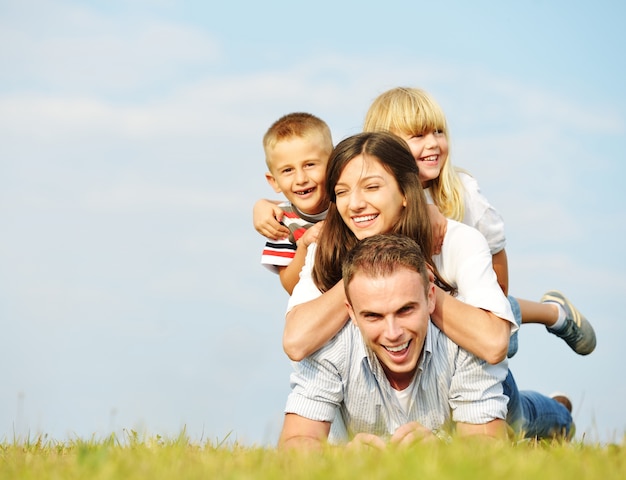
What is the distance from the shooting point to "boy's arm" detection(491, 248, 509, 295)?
8.59 m

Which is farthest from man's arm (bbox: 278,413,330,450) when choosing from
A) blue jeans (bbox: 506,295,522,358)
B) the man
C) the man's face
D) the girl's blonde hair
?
the girl's blonde hair

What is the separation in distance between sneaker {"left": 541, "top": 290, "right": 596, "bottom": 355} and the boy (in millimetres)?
3664

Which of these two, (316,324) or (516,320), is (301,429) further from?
(516,320)

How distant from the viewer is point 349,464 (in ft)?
12.8

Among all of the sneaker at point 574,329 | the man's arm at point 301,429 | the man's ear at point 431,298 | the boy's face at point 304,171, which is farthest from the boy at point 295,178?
the sneaker at point 574,329

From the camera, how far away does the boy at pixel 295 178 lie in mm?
7883

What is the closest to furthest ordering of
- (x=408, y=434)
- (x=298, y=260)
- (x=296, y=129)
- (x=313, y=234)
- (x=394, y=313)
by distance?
(x=408, y=434) → (x=394, y=313) → (x=313, y=234) → (x=298, y=260) → (x=296, y=129)

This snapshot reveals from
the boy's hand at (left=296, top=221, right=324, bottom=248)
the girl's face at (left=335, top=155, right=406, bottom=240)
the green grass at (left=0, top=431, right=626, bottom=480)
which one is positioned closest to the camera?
the green grass at (left=0, top=431, right=626, bottom=480)

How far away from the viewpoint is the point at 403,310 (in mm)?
5770

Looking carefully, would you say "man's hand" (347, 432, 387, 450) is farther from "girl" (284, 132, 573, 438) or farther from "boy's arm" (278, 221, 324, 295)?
"boy's arm" (278, 221, 324, 295)

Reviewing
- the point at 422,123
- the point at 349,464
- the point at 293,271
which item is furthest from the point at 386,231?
the point at 349,464

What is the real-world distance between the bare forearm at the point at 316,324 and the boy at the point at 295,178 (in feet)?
4.66

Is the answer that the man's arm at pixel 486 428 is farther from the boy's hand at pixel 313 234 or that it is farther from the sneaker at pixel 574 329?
the sneaker at pixel 574 329

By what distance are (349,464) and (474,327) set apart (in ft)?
7.79
